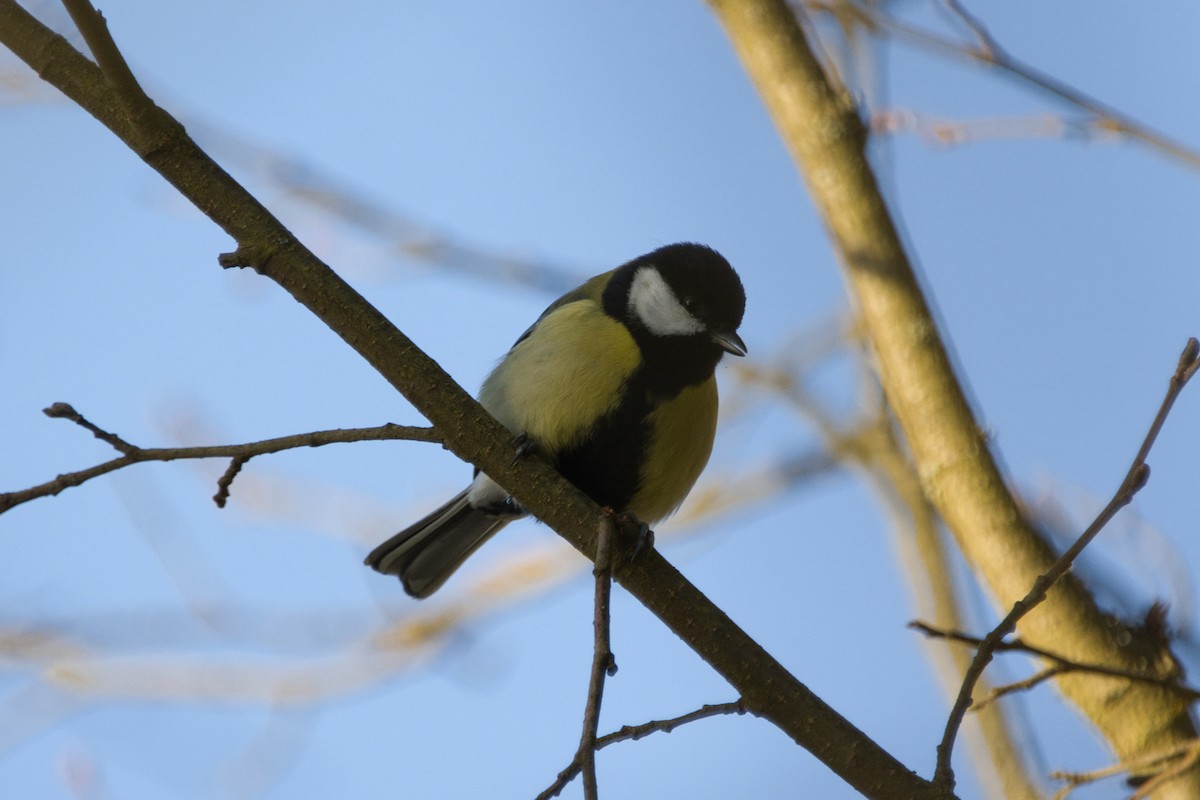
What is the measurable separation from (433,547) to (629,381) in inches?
37.4

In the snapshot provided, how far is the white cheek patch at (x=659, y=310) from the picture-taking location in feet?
9.75

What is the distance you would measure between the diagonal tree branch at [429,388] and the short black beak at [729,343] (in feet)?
3.70

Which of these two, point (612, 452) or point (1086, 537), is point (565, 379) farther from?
point (1086, 537)

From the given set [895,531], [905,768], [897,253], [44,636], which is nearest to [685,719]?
[905,768]

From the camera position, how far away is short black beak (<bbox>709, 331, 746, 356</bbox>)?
9.87ft

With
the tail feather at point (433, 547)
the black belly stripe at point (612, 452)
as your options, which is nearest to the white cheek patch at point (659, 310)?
the black belly stripe at point (612, 452)

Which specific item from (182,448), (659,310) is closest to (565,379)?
(659,310)

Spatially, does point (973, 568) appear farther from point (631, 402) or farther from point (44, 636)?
point (44, 636)

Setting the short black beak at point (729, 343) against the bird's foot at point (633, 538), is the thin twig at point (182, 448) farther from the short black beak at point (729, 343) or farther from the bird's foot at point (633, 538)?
the short black beak at point (729, 343)

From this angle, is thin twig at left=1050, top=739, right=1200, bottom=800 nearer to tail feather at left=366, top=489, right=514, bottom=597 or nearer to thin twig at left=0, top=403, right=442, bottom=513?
thin twig at left=0, top=403, right=442, bottom=513

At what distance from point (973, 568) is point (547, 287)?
5.94 ft

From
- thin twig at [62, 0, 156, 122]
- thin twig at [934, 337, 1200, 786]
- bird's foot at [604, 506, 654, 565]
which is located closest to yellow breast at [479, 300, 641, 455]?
bird's foot at [604, 506, 654, 565]

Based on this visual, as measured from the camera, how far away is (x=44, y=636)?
14.4ft

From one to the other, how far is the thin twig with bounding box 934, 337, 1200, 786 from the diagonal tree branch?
0.18 meters
